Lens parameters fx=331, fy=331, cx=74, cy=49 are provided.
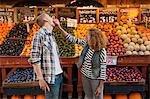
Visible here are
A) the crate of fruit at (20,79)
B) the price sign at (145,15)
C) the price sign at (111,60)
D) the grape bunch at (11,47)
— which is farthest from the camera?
the price sign at (145,15)

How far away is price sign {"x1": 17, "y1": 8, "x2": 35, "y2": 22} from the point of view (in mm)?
6812

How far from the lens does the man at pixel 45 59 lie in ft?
12.0

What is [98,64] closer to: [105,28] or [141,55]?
[141,55]

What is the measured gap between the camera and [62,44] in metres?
5.69

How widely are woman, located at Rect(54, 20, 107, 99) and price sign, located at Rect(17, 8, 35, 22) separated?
9.20ft

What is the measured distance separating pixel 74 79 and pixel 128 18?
208 centimetres

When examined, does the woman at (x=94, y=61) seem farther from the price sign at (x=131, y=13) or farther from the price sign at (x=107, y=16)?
the price sign at (x=131, y=13)

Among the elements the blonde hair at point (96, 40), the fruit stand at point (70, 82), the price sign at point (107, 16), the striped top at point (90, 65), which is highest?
the price sign at point (107, 16)

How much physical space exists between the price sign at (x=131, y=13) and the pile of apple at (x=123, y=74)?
5.94 feet

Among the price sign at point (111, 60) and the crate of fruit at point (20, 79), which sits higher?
the price sign at point (111, 60)

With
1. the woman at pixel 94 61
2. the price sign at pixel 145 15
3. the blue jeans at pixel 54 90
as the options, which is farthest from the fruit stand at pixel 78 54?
the blue jeans at pixel 54 90

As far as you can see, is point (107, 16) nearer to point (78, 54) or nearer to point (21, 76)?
point (78, 54)

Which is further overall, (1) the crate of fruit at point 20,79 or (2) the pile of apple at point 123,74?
(2) the pile of apple at point 123,74

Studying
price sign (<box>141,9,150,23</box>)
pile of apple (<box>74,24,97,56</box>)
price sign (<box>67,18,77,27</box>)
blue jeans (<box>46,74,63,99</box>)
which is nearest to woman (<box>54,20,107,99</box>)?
blue jeans (<box>46,74,63,99</box>)
